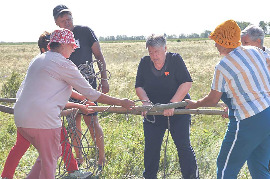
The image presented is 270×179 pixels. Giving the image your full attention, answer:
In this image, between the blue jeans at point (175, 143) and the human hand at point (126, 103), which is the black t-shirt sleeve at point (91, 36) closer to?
the blue jeans at point (175, 143)

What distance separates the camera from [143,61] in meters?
3.90

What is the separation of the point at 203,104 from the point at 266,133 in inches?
21.3

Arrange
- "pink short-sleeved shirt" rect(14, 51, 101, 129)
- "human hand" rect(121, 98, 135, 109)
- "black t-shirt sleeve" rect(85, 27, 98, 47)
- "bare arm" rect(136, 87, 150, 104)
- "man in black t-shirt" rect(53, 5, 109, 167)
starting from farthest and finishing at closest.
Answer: "black t-shirt sleeve" rect(85, 27, 98, 47), "man in black t-shirt" rect(53, 5, 109, 167), "bare arm" rect(136, 87, 150, 104), "human hand" rect(121, 98, 135, 109), "pink short-sleeved shirt" rect(14, 51, 101, 129)

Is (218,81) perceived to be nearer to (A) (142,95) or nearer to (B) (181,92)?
(B) (181,92)

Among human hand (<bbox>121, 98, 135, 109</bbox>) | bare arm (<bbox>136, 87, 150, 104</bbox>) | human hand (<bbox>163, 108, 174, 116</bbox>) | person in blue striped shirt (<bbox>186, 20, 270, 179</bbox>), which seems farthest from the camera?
bare arm (<bbox>136, 87, 150, 104</bbox>)

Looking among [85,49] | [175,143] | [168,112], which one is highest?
[85,49]

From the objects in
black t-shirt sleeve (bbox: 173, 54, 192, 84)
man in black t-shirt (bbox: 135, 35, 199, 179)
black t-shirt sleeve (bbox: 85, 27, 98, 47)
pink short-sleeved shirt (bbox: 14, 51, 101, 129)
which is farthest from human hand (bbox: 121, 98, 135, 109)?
black t-shirt sleeve (bbox: 85, 27, 98, 47)

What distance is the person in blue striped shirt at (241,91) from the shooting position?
2922mm

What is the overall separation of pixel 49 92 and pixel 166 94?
1227mm

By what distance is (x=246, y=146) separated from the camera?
2.98 metres

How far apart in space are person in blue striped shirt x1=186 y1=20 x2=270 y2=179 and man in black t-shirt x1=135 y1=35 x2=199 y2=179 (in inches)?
30.1

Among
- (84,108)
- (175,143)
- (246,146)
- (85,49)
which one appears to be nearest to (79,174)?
(84,108)

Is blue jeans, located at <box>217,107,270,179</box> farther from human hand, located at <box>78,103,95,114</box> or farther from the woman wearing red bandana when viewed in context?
human hand, located at <box>78,103,95,114</box>

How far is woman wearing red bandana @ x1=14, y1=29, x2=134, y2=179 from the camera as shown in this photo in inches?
122
